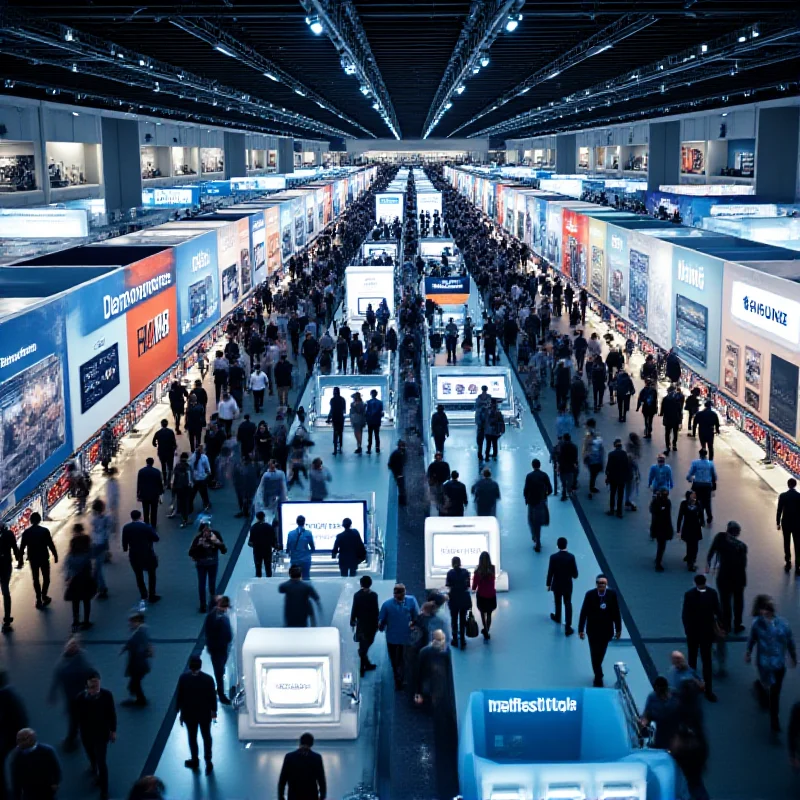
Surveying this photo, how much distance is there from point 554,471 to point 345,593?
5.78m

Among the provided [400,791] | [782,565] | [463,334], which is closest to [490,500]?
[782,565]

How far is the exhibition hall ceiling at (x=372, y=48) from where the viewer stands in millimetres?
18703

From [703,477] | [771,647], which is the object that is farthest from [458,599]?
[703,477]

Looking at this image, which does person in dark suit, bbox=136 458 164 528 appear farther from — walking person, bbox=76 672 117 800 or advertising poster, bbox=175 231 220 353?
Result: advertising poster, bbox=175 231 220 353

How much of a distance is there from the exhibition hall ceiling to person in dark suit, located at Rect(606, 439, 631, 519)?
799cm

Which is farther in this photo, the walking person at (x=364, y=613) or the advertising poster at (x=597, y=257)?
the advertising poster at (x=597, y=257)

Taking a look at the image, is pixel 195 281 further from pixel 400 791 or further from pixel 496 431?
pixel 400 791

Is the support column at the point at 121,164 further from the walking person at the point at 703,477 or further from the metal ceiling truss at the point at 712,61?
the walking person at the point at 703,477

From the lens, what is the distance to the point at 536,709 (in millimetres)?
7953

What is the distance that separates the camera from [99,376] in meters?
16.2

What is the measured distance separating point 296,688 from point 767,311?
9.68 meters

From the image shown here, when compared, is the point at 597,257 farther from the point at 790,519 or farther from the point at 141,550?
the point at 141,550

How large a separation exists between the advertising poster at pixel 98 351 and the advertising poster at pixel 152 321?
266 mm

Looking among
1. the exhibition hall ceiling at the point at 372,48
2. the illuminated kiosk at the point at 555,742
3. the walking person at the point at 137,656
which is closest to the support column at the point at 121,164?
the exhibition hall ceiling at the point at 372,48
